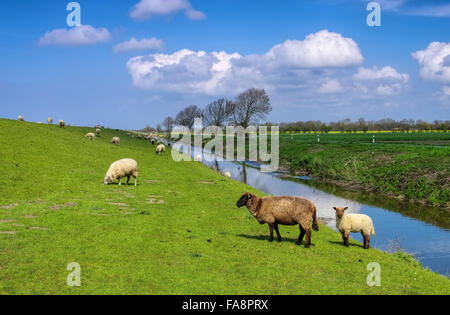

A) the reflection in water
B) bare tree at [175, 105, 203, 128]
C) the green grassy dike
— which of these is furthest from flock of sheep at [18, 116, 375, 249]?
bare tree at [175, 105, 203, 128]

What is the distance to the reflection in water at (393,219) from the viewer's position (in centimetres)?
1753

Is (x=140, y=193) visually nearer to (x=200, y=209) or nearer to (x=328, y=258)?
(x=200, y=209)

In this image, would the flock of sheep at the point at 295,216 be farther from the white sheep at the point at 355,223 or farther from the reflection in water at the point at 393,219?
the reflection in water at the point at 393,219

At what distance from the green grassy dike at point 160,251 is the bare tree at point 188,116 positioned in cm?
12626

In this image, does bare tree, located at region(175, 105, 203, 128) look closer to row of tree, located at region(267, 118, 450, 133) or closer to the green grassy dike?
row of tree, located at region(267, 118, 450, 133)

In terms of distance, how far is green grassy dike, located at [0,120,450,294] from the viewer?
9.59 meters

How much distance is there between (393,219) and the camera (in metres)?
24.4

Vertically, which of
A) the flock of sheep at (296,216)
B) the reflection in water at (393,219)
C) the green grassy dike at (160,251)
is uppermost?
the flock of sheep at (296,216)

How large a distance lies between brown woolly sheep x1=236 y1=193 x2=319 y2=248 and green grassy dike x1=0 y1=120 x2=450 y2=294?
2.85 ft

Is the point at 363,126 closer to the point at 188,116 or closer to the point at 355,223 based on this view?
the point at 188,116

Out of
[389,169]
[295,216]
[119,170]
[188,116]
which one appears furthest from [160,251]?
[188,116]

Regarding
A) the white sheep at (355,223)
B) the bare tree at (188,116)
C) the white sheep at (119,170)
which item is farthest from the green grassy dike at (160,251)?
the bare tree at (188,116)
